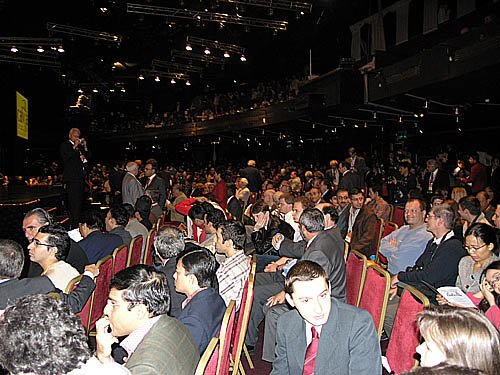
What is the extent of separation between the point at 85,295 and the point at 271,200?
15.4 feet

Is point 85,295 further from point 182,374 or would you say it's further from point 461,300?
point 461,300

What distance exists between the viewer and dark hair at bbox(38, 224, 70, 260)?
3.25m

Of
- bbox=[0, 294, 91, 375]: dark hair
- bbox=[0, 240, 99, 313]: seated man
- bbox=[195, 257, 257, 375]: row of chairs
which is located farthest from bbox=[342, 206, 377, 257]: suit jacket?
bbox=[0, 294, 91, 375]: dark hair

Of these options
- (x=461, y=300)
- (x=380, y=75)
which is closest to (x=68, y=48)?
(x=380, y=75)

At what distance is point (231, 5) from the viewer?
11.8 meters

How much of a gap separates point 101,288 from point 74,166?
159 inches

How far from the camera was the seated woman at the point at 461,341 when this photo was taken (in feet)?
4.08

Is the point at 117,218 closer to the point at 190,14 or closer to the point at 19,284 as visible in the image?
the point at 19,284

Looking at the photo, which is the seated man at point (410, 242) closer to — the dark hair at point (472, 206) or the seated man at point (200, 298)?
the dark hair at point (472, 206)

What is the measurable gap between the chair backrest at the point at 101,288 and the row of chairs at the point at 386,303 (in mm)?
2019

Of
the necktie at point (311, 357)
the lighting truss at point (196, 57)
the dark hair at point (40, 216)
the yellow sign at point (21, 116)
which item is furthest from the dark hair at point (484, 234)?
the yellow sign at point (21, 116)

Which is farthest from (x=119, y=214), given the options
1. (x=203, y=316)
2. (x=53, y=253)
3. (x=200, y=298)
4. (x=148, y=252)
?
(x=203, y=316)

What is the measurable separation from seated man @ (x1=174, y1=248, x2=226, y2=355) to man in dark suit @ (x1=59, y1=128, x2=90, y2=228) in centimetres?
487

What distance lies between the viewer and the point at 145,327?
2107 mm
